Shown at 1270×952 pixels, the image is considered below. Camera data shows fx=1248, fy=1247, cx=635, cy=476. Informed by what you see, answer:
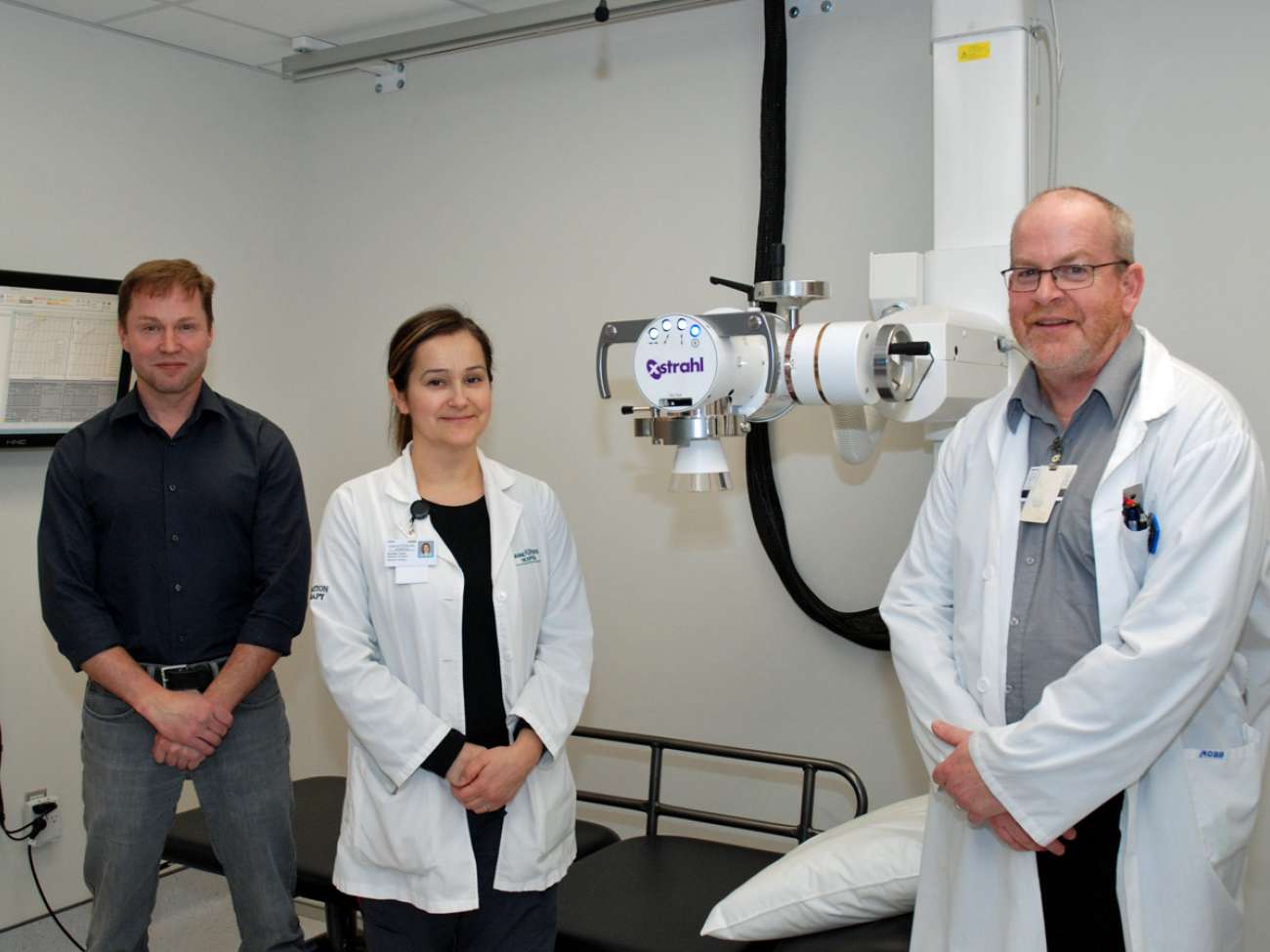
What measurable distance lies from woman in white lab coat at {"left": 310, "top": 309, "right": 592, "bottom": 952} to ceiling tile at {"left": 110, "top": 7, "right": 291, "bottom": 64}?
5.75 ft

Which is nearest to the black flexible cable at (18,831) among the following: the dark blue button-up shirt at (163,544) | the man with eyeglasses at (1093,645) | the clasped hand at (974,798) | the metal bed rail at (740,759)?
the dark blue button-up shirt at (163,544)

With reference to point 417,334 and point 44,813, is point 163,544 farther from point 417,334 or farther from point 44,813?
point 44,813

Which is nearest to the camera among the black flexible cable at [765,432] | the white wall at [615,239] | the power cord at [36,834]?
the white wall at [615,239]

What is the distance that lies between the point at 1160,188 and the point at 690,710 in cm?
169

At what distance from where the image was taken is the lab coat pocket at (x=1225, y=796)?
64.9 inches

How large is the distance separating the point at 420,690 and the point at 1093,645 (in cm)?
101

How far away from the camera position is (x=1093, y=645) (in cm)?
169

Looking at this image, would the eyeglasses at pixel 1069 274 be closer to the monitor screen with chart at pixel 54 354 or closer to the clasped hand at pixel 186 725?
the clasped hand at pixel 186 725

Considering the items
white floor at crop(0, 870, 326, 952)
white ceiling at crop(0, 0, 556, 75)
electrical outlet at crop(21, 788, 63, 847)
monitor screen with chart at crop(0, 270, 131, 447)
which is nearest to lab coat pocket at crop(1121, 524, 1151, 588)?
white ceiling at crop(0, 0, 556, 75)

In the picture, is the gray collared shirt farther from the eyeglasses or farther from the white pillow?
the white pillow

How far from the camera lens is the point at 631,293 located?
10.9 feet

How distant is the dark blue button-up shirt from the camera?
2328mm

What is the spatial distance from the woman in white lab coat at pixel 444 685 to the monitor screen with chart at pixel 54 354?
1559 mm

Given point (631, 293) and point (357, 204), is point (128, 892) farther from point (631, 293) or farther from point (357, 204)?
point (357, 204)
